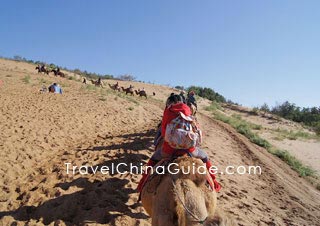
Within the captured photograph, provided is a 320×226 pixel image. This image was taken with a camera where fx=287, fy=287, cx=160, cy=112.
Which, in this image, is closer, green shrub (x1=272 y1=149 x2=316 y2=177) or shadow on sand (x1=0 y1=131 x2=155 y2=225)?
shadow on sand (x1=0 y1=131 x2=155 y2=225)

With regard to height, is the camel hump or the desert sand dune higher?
the camel hump

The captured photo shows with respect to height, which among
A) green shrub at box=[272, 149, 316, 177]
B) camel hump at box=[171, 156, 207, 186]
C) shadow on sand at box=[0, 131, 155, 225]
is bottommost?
green shrub at box=[272, 149, 316, 177]

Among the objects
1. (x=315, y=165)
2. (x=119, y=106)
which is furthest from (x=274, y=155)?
(x=119, y=106)

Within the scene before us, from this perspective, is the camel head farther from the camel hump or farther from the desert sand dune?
the desert sand dune

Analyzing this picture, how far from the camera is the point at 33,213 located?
17.4ft

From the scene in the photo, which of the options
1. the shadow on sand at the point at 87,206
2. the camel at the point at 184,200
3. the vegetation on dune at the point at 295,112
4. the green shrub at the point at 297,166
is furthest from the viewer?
the vegetation on dune at the point at 295,112

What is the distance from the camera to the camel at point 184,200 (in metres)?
2.82

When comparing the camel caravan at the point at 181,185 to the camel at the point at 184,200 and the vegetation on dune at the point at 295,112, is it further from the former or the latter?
the vegetation on dune at the point at 295,112

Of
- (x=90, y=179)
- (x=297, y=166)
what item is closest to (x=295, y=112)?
(x=297, y=166)

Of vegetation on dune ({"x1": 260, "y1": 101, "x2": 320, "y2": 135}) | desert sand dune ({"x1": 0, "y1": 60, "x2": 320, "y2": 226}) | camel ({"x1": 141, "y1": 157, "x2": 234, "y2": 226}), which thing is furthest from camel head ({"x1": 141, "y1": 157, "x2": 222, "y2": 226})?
vegetation on dune ({"x1": 260, "y1": 101, "x2": 320, "y2": 135})

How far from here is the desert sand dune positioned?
540 cm

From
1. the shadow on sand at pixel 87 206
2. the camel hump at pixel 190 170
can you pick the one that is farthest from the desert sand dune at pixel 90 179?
the camel hump at pixel 190 170

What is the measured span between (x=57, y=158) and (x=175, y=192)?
6.11 m

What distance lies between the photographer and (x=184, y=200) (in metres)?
2.94
